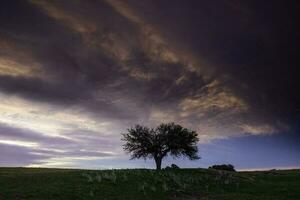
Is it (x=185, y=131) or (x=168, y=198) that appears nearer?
(x=168, y=198)

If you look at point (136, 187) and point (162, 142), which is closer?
point (136, 187)

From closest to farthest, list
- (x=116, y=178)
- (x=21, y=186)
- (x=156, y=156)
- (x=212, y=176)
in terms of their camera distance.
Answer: (x=21, y=186) → (x=116, y=178) → (x=212, y=176) → (x=156, y=156)

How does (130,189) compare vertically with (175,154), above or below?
below

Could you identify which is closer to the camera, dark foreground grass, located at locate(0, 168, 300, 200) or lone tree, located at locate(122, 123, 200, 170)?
dark foreground grass, located at locate(0, 168, 300, 200)

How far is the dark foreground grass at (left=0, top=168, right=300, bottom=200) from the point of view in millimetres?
44125

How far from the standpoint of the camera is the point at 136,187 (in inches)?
2030

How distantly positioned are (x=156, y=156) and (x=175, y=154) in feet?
12.5

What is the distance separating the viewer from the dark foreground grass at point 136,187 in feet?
145

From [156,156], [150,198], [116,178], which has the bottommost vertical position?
[150,198]

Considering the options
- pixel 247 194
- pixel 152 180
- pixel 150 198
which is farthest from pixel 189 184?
pixel 150 198

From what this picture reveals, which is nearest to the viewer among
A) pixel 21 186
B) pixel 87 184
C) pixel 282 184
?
pixel 21 186

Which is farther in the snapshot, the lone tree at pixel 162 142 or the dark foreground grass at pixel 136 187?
the lone tree at pixel 162 142

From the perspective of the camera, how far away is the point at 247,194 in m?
52.2

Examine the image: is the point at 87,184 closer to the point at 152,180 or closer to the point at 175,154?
the point at 152,180
